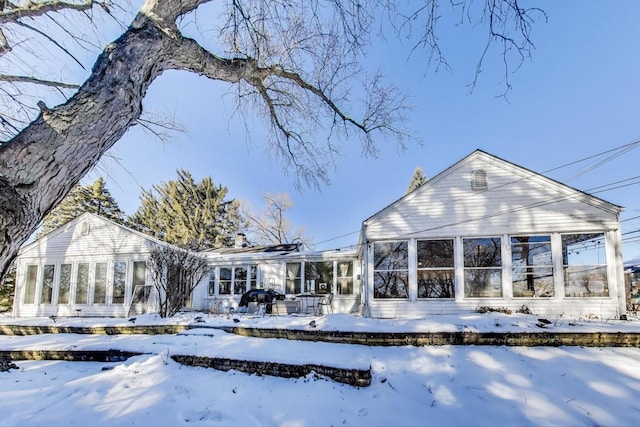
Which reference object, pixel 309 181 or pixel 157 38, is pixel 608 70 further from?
pixel 157 38

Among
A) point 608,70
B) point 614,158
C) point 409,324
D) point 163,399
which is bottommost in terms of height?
point 163,399

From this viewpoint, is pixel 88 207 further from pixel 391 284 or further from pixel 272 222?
pixel 391 284

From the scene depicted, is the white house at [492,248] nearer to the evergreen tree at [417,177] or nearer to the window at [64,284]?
the window at [64,284]

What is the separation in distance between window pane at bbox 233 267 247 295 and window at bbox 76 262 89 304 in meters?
5.92

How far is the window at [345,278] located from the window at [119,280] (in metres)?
8.63

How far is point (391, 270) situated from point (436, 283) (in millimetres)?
1348

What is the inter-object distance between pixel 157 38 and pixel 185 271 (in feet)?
30.3

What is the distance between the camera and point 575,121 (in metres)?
12.3

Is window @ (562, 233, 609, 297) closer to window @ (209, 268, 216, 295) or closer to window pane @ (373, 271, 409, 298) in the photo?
window pane @ (373, 271, 409, 298)

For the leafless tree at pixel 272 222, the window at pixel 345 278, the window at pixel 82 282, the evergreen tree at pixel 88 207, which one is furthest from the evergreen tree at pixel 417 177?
the evergreen tree at pixel 88 207

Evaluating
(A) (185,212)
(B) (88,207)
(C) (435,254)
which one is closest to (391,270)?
(C) (435,254)

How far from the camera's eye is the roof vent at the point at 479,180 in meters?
10.6

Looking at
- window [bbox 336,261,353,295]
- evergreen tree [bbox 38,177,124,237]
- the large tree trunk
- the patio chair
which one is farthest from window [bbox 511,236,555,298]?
evergreen tree [bbox 38,177,124,237]

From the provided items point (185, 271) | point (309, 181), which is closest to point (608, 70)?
point (309, 181)
